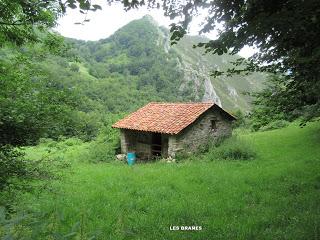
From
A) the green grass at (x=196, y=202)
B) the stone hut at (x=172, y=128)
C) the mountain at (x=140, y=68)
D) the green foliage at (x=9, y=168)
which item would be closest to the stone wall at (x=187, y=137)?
the stone hut at (x=172, y=128)

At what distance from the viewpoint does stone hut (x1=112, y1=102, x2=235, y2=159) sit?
20828 mm

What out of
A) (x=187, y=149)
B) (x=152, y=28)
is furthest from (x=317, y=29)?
(x=152, y=28)

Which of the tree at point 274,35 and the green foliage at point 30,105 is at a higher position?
the tree at point 274,35

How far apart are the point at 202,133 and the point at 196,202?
1311cm

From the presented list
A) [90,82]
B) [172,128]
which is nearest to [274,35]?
[172,128]

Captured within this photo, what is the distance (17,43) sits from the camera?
5.99m

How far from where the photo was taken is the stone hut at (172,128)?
820 inches

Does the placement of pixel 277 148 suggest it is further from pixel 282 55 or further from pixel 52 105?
pixel 52 105

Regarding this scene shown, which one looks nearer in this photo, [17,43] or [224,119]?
[17,43]

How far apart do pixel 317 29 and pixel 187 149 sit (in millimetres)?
16004

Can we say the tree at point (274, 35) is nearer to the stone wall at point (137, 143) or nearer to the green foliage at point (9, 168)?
the green foliage at point (9, 168)

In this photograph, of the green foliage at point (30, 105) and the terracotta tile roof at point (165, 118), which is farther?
the terracotta tile roof at point (165, 118)

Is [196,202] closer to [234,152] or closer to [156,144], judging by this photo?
[234,152]

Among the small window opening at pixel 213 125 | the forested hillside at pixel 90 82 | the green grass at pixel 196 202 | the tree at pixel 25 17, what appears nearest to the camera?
the tree at pixel 25 17
